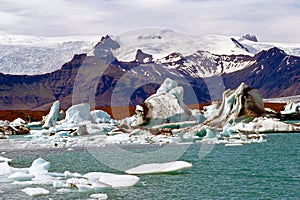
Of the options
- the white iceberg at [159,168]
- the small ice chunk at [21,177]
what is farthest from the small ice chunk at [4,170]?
the white iceberg at [159,168]

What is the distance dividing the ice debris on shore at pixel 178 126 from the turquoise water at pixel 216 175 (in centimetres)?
674

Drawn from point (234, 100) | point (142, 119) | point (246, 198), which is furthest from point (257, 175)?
point (142, 119)

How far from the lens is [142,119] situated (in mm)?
51312

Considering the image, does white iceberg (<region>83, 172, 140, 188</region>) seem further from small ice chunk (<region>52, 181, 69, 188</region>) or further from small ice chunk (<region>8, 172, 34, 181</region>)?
small ice chunk (<region>8, 172, 34, 181</region>)

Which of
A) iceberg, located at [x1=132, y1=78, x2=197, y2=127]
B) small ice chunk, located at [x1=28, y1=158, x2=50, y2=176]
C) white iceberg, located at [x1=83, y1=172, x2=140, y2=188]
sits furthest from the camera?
iceberg, located at [x1=132, y1=78, x2=197, y2=127]

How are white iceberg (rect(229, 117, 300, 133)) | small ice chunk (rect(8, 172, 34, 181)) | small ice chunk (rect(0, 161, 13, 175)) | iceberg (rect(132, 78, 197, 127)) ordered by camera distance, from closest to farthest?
small ice chunk (rect(8, 172, 34, 181)) → small ice chunk (rect(0, 161, 13, 175)) → white iceberg (rect(229, 117, 300, 133)) → iceberg (rect(132, 78, 197, 127))

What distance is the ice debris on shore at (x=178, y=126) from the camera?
39281 mm

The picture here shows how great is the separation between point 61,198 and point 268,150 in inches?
608

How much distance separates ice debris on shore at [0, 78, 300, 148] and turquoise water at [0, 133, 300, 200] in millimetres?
6745

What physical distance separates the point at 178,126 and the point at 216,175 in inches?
1101

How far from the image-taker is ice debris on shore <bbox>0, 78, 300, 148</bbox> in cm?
3928

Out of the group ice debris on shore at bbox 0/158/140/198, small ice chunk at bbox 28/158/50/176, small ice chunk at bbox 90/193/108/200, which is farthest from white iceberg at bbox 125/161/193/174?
small ice chunk at bbox 90/193/108/200

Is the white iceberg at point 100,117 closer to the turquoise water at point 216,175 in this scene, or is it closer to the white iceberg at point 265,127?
the white iceberg at point 265,127

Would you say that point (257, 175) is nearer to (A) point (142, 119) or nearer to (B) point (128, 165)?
(B) point (128, 165)
